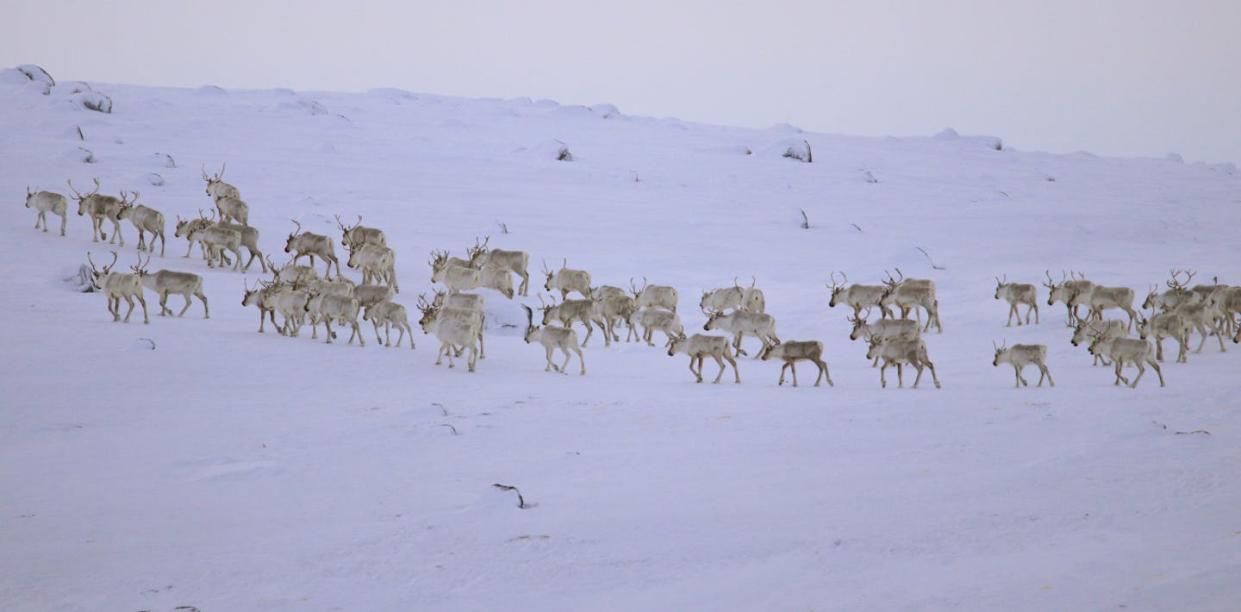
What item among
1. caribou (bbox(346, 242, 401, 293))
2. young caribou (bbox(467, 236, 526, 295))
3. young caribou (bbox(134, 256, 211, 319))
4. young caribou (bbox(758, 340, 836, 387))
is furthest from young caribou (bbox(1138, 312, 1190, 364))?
young caribou (bbox(134, 256, 211, 319))

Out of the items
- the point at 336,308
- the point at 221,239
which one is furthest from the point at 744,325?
the point at 221,239

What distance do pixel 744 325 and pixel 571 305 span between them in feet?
10.4

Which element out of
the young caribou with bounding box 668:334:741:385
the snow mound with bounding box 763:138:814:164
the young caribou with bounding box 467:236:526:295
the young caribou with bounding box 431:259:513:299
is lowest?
the young caribou with bounding box 668:334:741:385

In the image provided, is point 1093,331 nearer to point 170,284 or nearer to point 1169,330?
point 1169,330

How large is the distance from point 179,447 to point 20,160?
25.7 meters

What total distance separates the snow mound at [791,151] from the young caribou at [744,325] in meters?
29.1

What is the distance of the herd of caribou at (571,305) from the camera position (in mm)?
16516

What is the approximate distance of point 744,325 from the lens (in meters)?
19.4

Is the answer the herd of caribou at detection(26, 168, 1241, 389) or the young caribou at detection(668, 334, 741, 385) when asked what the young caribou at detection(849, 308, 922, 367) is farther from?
the young caribou at detection(668, 334, 741, 385)

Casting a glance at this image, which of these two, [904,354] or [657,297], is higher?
[657,297]

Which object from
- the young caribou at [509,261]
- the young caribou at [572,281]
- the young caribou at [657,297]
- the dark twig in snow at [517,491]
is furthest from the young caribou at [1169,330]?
the young caribou at [509,261]

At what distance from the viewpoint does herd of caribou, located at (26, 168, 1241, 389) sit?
1652 cm

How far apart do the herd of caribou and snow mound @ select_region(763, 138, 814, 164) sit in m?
20.6

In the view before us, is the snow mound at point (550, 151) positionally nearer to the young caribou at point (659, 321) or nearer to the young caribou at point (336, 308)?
the young caribou at point (659, 321)
